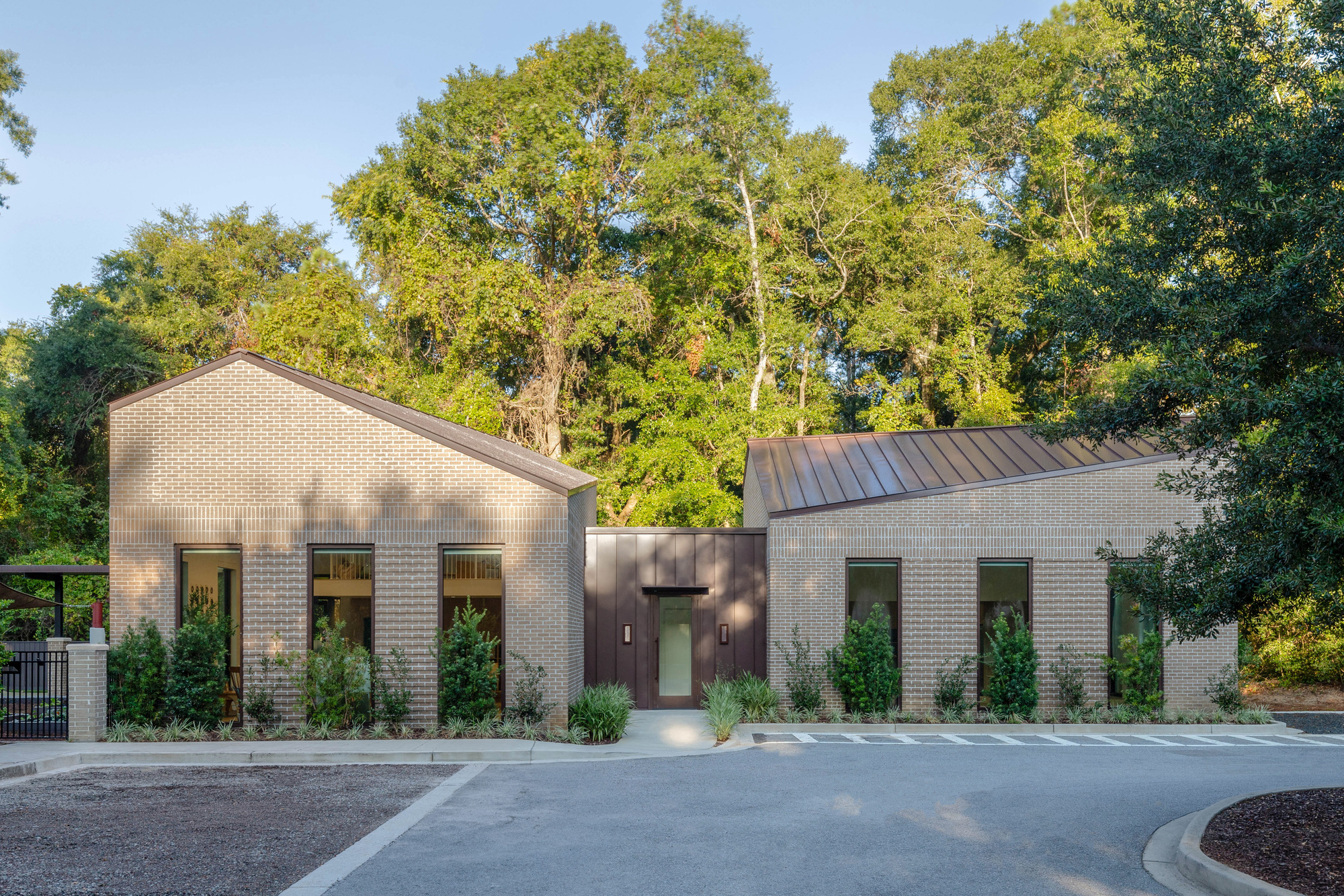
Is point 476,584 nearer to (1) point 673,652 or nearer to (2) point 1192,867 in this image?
(1) point 673,652

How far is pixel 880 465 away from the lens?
850 inches

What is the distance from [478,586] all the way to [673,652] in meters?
5.44

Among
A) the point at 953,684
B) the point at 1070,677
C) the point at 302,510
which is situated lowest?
the point at 953,684

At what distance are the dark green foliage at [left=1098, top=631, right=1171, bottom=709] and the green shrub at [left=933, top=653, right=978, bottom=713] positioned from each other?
7.90ft

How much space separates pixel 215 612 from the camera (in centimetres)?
1652

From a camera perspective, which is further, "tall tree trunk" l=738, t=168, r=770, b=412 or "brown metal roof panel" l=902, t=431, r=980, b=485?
"tall tree trunk" l=738, t=168, r=770, b=412

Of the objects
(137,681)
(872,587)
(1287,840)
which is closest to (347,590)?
(137,681)

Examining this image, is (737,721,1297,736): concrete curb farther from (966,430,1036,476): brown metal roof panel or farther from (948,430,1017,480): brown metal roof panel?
(966,430,1036,476): brown metal roof panel

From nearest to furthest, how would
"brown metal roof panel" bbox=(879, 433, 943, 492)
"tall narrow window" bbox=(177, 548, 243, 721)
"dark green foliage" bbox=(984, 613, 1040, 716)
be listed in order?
1. "tall narrow window" bbox=(177, 548, 243, 721)
2. "dark green foliage" bbox=(984, 613, 1040, 716)
3. "brown metal roof panel" bbox=(879, 433, 943, 492)

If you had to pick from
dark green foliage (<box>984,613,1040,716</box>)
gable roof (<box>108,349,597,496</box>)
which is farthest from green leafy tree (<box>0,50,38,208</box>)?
dark green foliage (<box>984,613,1040,716</box>)

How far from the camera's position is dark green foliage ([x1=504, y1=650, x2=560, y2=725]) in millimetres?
16078

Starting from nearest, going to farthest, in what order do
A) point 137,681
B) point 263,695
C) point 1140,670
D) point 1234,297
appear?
point 1234,297, point 137,681, point 263,695, point 1140,670

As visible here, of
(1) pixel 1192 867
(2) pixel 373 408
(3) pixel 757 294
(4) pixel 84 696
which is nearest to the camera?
(1) pixel 1192 867

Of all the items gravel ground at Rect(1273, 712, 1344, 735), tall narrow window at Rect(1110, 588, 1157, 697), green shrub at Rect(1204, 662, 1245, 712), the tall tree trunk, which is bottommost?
gravel ground at Rect(1273, 712, 1344, 735)
